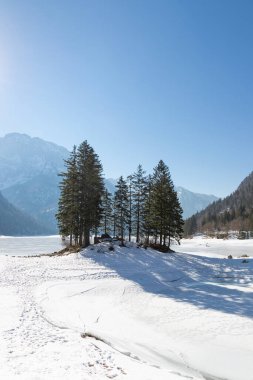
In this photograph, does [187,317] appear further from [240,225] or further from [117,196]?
[240,225]

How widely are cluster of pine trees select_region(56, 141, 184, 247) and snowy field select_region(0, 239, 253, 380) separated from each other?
52.6 feet

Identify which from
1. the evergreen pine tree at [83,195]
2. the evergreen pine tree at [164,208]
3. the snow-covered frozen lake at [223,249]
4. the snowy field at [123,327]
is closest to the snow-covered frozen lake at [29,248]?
the evergreen pine tree at [83,195]

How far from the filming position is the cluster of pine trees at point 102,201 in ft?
139

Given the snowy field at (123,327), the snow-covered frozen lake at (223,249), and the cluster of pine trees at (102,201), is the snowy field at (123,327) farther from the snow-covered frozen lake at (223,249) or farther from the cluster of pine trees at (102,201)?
the snow-covered frozen lake at (223,249)

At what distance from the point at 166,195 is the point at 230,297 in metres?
30.4

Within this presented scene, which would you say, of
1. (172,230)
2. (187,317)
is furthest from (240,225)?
(187,317)

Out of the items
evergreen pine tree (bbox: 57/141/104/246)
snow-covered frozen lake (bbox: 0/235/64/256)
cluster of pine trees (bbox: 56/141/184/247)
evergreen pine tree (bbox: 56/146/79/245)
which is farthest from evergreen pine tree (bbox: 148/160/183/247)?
snow-covered frozen lake (bbox: 0/235/64/256)

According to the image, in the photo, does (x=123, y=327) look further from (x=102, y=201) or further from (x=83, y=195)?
(x=102, y=201)

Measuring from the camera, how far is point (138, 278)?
26766mm

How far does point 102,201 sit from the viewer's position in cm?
4759

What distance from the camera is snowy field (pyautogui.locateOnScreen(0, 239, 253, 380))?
359 inches

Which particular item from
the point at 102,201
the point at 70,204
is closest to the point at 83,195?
the point at 70,204

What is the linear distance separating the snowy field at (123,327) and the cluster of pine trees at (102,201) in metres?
16.0

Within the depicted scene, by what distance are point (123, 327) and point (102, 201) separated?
34530 mm
